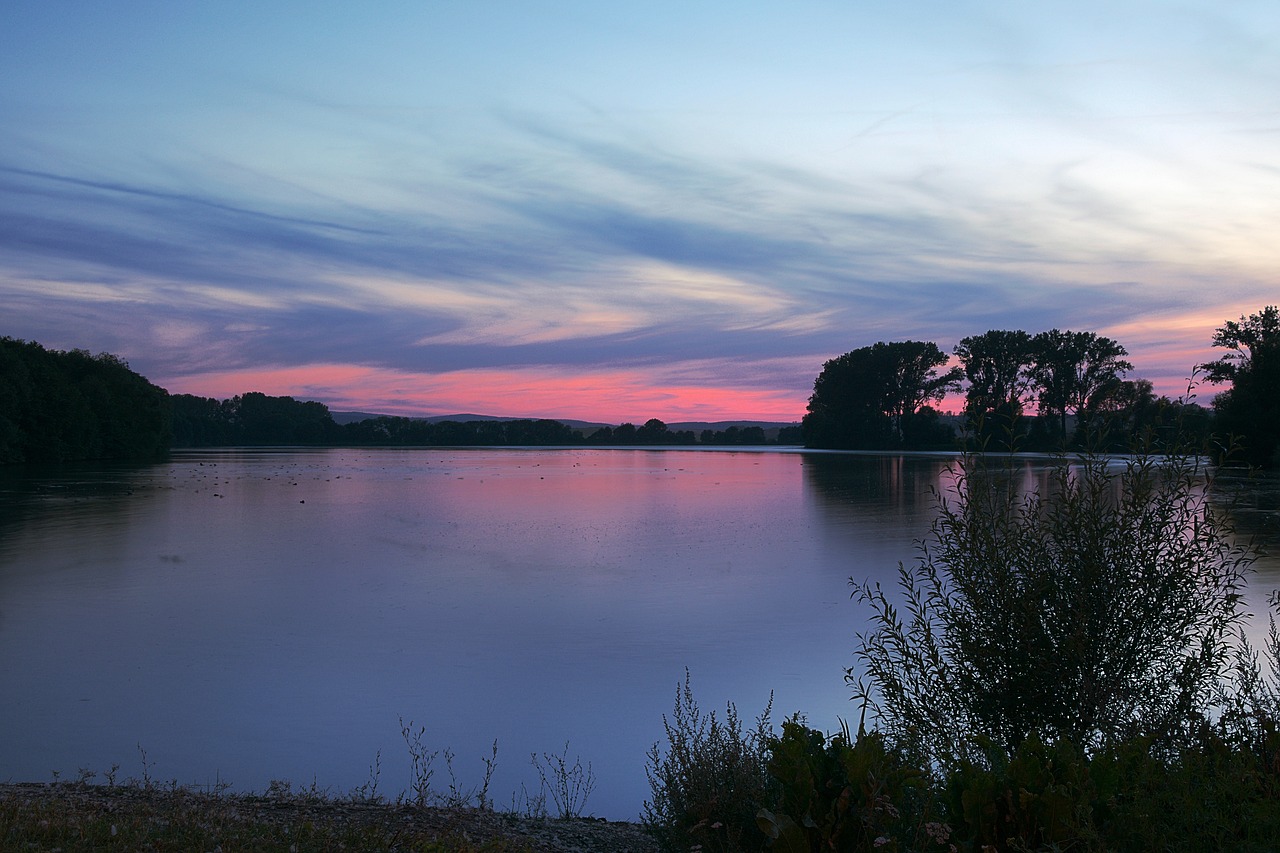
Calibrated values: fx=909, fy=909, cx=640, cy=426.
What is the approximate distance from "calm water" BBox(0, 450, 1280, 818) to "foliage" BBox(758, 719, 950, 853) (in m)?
1.91

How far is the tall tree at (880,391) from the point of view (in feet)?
316

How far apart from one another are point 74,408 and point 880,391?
74276 mm

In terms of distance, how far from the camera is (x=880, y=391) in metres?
98.2

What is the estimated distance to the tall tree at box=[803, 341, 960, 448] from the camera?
9631 centimetres

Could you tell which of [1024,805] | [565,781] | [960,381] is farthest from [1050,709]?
[960,381]

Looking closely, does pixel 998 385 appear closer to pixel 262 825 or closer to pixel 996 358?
pixel 996 358

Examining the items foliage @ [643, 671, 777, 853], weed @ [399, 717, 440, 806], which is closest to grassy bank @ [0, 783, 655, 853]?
weed @ [399, 717, 440, 806]

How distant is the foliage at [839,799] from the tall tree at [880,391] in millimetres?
95980

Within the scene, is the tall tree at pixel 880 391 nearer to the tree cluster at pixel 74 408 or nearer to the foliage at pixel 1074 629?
the tree cluster at pixel 74 408

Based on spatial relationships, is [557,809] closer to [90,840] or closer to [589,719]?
[589,719]

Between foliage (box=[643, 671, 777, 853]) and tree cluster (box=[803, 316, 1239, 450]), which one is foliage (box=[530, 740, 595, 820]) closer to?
foliage (box=[643, 671, 777, 853])

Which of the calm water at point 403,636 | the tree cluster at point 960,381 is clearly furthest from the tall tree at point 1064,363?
the calm water at point 403,636

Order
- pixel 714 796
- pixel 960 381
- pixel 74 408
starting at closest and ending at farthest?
pixel 714 796 → pixel 74 408 → pixel 960 381

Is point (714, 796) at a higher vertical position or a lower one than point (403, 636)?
higher
